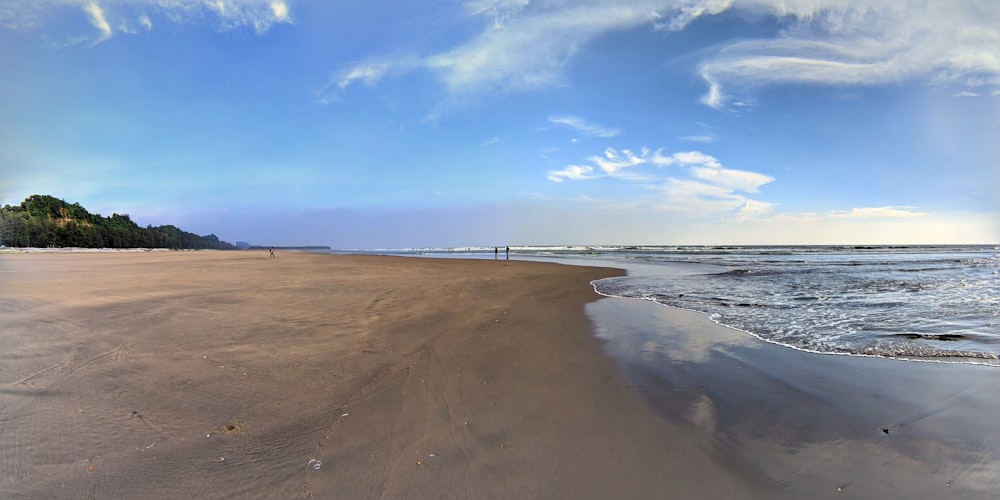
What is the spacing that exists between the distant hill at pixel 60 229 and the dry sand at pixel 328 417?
93.9 m

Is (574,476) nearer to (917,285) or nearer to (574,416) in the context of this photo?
(574,416)

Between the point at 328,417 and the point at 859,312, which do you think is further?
the point at 859,312

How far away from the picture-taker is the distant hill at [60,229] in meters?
69.1

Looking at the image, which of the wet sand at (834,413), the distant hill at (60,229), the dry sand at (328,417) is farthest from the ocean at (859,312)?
the distant hill at (60,229)

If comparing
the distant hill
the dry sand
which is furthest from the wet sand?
the distant hill

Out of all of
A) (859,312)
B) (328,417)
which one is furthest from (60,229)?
(859,312)

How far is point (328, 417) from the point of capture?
3791 mm

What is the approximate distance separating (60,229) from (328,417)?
108614 millimetres

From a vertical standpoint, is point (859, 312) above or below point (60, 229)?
below

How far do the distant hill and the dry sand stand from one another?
93905 mm

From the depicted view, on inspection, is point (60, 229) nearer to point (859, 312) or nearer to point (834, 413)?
Result: point (834, 413)

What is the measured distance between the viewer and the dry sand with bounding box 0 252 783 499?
9.21 feet

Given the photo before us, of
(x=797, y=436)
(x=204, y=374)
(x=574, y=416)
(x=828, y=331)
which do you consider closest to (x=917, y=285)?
(x=828, y=331)

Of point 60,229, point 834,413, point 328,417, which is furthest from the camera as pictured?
point 60,229
